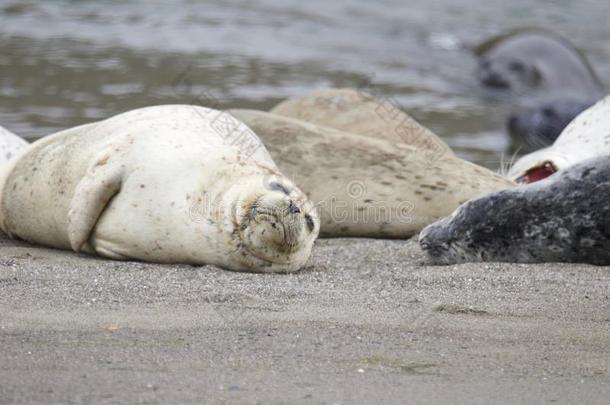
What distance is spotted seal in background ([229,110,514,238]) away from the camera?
19.0 ft

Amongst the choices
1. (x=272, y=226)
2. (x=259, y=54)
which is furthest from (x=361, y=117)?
(x=259, y=54)

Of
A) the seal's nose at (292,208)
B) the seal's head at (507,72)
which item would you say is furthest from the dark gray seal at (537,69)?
the seal's nose at (292,208)

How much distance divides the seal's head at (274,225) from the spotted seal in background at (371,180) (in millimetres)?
1268

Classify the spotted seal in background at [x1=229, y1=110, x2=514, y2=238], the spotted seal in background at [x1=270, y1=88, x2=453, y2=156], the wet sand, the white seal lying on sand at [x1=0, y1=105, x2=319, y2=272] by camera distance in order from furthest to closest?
the spotted seal in background at [x1=270, y1=88, x2=453, y2=156], the spotted seal in background at [x1=229, y1=110, x2=514, y2=238], the white seal lying on sand at [x1=0, y1=105, x2=319, y2=272], the wet sand

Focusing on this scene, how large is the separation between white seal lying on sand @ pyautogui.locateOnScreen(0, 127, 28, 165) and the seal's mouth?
8.51ft

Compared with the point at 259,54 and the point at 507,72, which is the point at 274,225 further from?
the point at 507,72

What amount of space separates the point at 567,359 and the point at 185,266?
1697 mm

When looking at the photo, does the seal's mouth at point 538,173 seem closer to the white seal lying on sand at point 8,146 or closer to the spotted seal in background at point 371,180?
the spotted seal in background at point 371,180

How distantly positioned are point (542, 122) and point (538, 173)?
3.68 m

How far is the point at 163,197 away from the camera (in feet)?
15.2

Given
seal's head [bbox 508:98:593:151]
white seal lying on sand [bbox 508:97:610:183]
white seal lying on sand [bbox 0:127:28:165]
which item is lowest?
seal's head [bbox 508:98:593:151]

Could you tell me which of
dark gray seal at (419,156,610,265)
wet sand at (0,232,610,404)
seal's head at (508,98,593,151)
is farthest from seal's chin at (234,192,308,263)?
seal's head at (508,98,593,151)

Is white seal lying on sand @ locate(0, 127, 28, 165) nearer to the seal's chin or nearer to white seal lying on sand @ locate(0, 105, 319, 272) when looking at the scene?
white seal lying on sand @ locate(0, 105, 319, 272)

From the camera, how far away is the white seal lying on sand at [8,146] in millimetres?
6113
